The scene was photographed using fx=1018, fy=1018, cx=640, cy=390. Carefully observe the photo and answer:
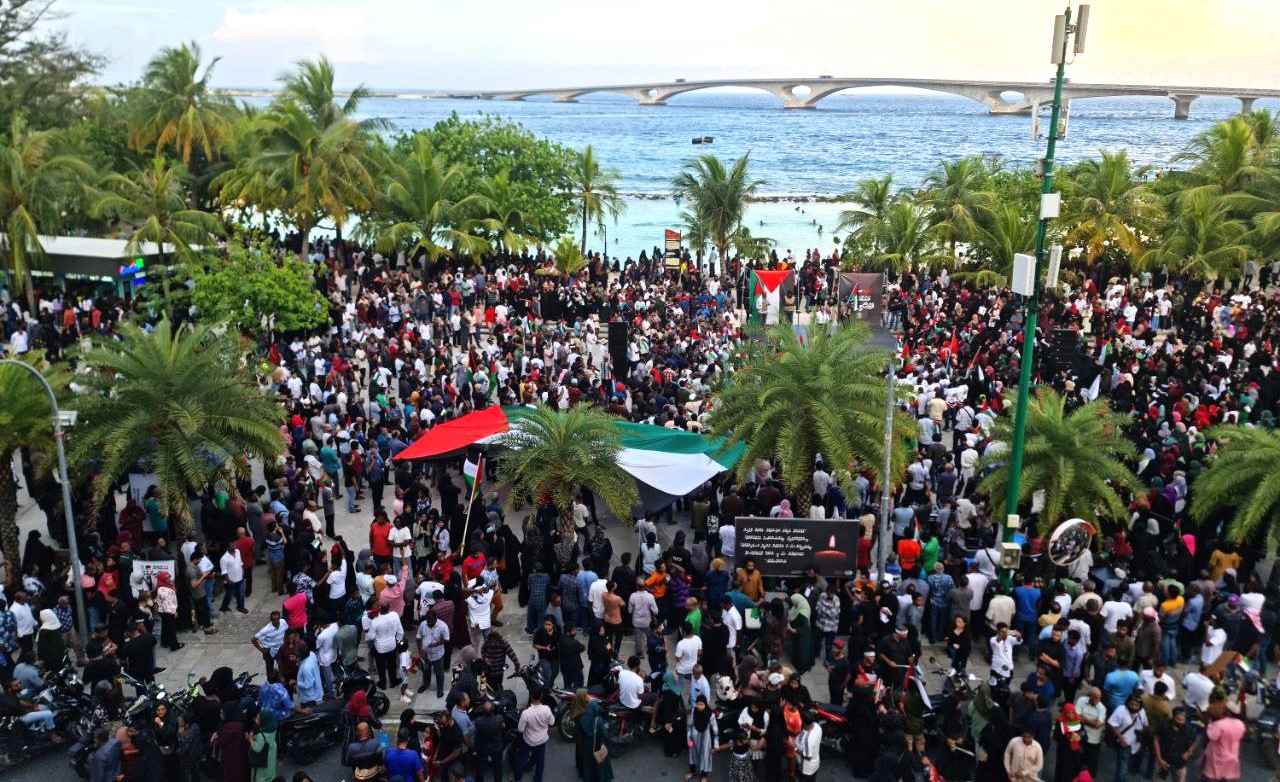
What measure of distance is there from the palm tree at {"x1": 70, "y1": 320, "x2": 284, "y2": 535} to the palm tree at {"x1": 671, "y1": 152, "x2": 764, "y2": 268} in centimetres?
2336

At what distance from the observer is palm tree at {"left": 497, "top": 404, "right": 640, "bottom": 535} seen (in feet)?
47.4

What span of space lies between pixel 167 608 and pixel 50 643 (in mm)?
1322

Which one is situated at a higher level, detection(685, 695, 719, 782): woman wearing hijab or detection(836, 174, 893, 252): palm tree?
detection(836, 174, 893, 252): palm tree

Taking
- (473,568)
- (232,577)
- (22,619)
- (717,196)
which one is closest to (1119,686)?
(473,568)

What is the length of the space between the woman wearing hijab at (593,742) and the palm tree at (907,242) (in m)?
27.1

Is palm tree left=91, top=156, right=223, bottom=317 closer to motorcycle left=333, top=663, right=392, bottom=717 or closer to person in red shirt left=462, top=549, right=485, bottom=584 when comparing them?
person in red shirt left=462, top=549, right=485, bottom=584

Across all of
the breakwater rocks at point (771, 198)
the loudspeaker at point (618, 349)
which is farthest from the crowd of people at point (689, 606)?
the breakwater rocks at point (771, 198)

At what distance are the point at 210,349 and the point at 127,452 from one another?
1.91m

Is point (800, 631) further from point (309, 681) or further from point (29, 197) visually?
point (29, 197)

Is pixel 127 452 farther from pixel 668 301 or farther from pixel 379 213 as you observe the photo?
pixel 379 213

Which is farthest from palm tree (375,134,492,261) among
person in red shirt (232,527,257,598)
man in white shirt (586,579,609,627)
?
man in white shirt (586,579,609,627)

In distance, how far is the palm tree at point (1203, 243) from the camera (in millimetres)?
30094

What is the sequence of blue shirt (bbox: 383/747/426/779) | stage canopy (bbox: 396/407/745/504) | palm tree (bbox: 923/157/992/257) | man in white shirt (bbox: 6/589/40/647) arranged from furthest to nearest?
palm tree (bbox: 923/157/992/257), stage canopy (bbox: 396/407/745/504), man in white shirt (bbox: 6/589/40/647), blue shirt (bbox: 383/747/426/779)

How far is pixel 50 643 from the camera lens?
1152cm
